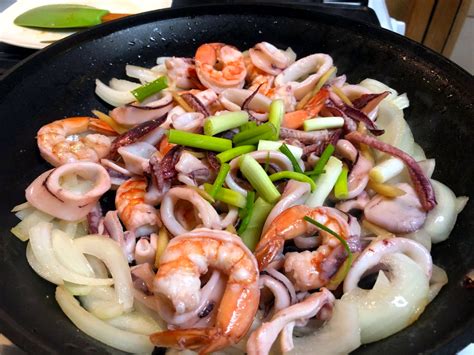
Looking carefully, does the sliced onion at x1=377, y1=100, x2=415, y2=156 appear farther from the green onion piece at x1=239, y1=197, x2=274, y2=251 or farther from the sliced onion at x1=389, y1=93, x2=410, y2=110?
the green onion piece at x1=239, y1=197, x2=274, y2=251

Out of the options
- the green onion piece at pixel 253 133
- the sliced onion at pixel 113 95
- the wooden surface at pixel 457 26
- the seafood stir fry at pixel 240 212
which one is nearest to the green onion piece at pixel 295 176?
the seafood stir fry at pixel 240 212

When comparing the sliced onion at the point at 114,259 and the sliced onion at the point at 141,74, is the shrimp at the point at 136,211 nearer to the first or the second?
the sliced onion at the point at 114,259

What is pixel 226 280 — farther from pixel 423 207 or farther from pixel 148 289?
pixel 423 207

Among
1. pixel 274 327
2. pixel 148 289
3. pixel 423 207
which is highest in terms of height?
pixel 423 207

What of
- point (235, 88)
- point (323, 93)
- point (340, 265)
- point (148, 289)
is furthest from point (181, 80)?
point (340, 265)

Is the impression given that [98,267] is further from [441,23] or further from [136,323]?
[441,23]

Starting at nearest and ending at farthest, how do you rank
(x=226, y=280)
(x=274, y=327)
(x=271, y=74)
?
(x=274, y=327) → (x=226, y=280) → (x=271, y=74)
